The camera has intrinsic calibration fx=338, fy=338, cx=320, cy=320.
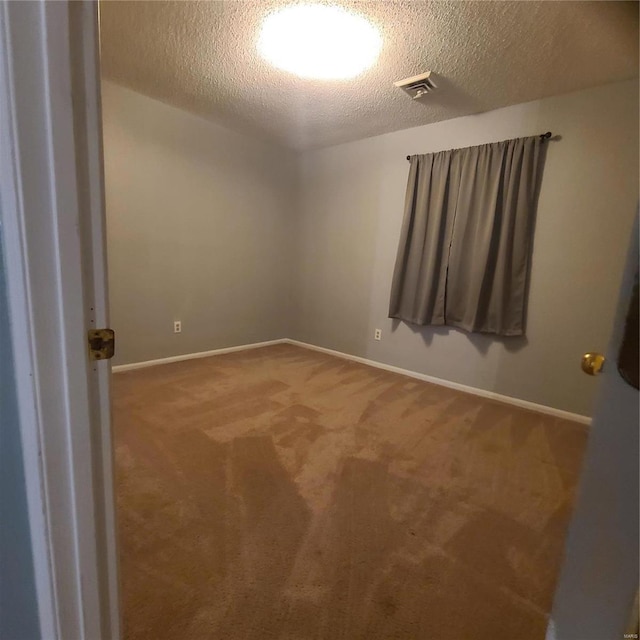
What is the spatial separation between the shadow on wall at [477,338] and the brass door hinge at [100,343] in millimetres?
2844

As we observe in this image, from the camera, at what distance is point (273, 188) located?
385 centimetres

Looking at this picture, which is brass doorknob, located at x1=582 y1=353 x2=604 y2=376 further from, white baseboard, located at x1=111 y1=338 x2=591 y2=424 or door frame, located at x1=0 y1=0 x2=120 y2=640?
white baseboard, located at x1=111 y1=338 x2=591 y2=424

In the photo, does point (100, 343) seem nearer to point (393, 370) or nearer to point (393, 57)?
point (393, 57)

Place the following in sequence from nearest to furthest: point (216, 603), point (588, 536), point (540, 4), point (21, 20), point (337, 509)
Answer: point (21, 20)
point (588, 536)
point (216, 603)
point (337, 509)
point (540, 4)

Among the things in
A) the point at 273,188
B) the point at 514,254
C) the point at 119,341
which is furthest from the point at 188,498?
the point at 273,188

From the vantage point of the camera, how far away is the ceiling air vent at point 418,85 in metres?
2.20

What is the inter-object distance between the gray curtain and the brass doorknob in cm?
224

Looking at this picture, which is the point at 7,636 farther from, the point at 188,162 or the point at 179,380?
the point at 188,162

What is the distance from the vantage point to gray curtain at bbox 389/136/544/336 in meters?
2.56

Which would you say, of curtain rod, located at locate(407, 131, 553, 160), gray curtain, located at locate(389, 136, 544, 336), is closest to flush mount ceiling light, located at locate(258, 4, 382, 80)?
gray curtain, located at locate(389, 136, 544, 336)

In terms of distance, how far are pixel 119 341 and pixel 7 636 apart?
2611mm

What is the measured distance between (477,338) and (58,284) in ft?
9.72

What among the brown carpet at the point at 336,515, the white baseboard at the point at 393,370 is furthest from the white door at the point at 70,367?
the white baseboard at the point at 393,370

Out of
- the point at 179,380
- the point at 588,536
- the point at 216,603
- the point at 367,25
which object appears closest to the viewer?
the point at 588,536
